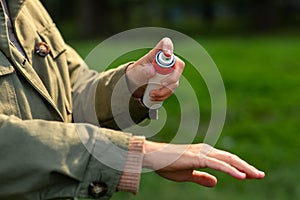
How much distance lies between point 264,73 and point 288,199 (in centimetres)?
496

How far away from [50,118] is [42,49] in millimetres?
248

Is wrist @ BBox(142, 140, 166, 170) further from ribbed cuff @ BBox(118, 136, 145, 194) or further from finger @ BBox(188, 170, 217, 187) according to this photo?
finger @ BBox(188, 170, 217, 187)

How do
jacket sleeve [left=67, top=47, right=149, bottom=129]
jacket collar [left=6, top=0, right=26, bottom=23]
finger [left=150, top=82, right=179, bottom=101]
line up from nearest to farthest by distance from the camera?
1. finger [left=150, top=82, right=179, bottom=101]
2. jacket collar [left=6, top=0, right=26, bottom=23]
3. jacket sleeve [left=67, top=47, right=149, bottom=129]

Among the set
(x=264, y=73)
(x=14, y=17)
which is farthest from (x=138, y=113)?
(x=264, y=73)

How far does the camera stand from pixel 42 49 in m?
2.29

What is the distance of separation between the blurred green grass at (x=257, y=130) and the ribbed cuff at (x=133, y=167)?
319 cm

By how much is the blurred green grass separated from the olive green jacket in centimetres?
259

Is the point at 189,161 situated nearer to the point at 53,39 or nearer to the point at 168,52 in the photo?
the point at 168,52

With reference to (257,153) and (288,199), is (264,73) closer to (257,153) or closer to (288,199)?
(257,153)

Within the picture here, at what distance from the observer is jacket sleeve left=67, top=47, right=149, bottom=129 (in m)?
2.39

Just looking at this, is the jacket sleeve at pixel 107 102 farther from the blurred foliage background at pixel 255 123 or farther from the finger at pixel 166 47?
the blurred foliage background at pixel 255 123

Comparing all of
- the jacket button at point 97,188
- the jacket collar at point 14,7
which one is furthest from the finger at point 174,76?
the jacket collar at point 14,7

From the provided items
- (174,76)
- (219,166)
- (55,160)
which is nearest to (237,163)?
(219,166)

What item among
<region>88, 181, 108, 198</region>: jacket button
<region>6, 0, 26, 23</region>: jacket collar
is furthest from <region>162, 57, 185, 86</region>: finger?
<region>6, 0, 26, 23</region>: jacket collar
